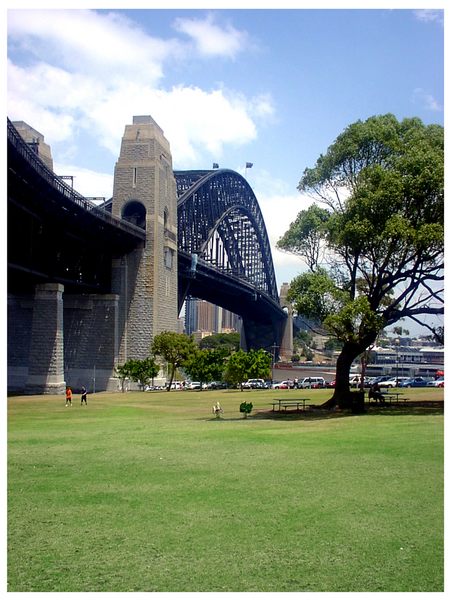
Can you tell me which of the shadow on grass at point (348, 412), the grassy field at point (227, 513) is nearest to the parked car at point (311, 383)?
the shadow on grass at point (348, 412)

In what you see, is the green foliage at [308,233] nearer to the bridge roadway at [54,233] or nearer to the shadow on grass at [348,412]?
the shadow on grass at [348,412]

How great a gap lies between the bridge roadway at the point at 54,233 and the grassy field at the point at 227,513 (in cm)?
2951

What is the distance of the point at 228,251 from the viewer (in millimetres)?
150750

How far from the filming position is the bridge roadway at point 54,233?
160 feet

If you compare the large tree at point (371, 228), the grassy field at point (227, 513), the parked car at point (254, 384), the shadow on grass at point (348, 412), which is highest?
the large tree at point (371, 228)

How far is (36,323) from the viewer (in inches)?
2472

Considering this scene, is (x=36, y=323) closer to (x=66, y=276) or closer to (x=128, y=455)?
(x=66, y=276)

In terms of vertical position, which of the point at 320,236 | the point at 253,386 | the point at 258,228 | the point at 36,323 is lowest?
the point at 253,386

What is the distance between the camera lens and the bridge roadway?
48.9 meters

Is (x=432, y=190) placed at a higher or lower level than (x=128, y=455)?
higher

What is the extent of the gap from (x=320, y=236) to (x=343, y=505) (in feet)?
83.6
